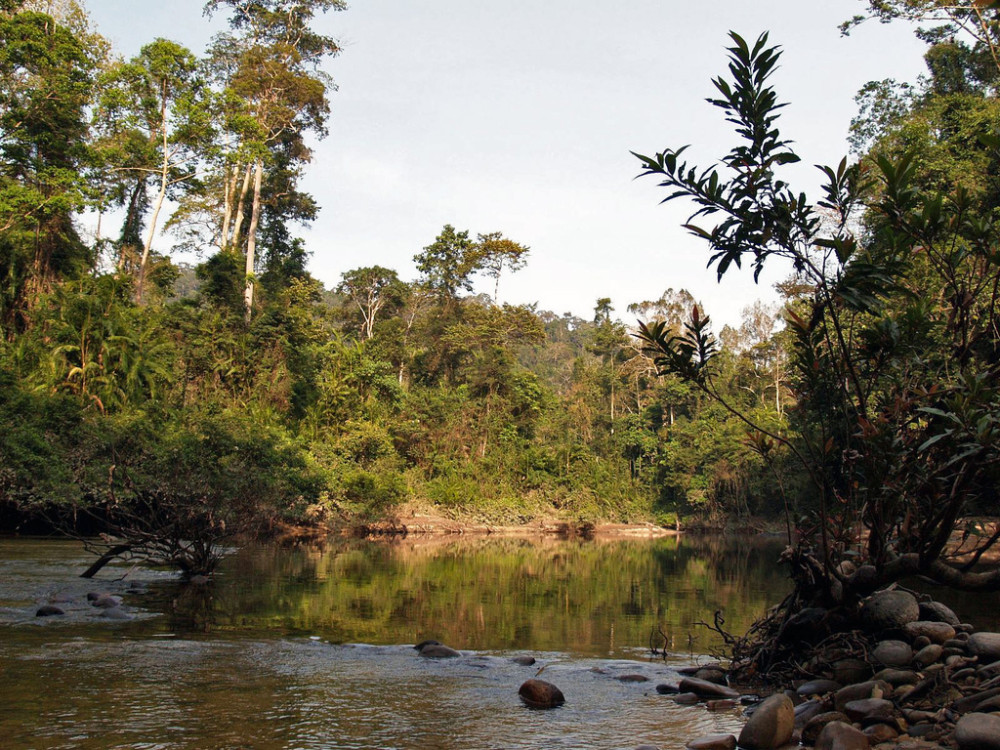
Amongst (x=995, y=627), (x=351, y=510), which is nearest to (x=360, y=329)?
(x=351, y=510)

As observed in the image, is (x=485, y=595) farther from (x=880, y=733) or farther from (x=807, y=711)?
(x=880, y=733)

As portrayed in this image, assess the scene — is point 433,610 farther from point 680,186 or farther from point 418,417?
→ point 418,417

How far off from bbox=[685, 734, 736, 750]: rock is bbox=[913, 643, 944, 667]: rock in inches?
68.8

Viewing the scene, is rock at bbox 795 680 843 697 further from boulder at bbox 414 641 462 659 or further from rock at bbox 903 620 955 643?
boulder at bbox 414 641 462 659

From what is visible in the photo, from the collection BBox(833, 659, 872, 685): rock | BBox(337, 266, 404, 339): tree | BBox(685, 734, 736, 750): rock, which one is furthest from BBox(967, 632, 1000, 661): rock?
BBox(337, 266, 404, 339): tree

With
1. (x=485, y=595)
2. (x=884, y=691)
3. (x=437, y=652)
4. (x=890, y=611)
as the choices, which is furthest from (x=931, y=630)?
(x=485, y=595)

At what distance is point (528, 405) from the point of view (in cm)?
3669

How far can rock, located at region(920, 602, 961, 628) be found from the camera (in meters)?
6.75

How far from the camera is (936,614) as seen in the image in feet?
22.3

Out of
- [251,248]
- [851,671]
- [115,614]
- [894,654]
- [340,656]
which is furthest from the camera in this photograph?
[251,248]

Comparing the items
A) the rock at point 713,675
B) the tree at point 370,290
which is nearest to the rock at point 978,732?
the rock at point 713,675

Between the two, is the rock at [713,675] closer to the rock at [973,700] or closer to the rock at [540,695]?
the rock at [540,695]

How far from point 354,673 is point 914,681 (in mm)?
4721

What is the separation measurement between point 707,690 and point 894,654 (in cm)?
150
